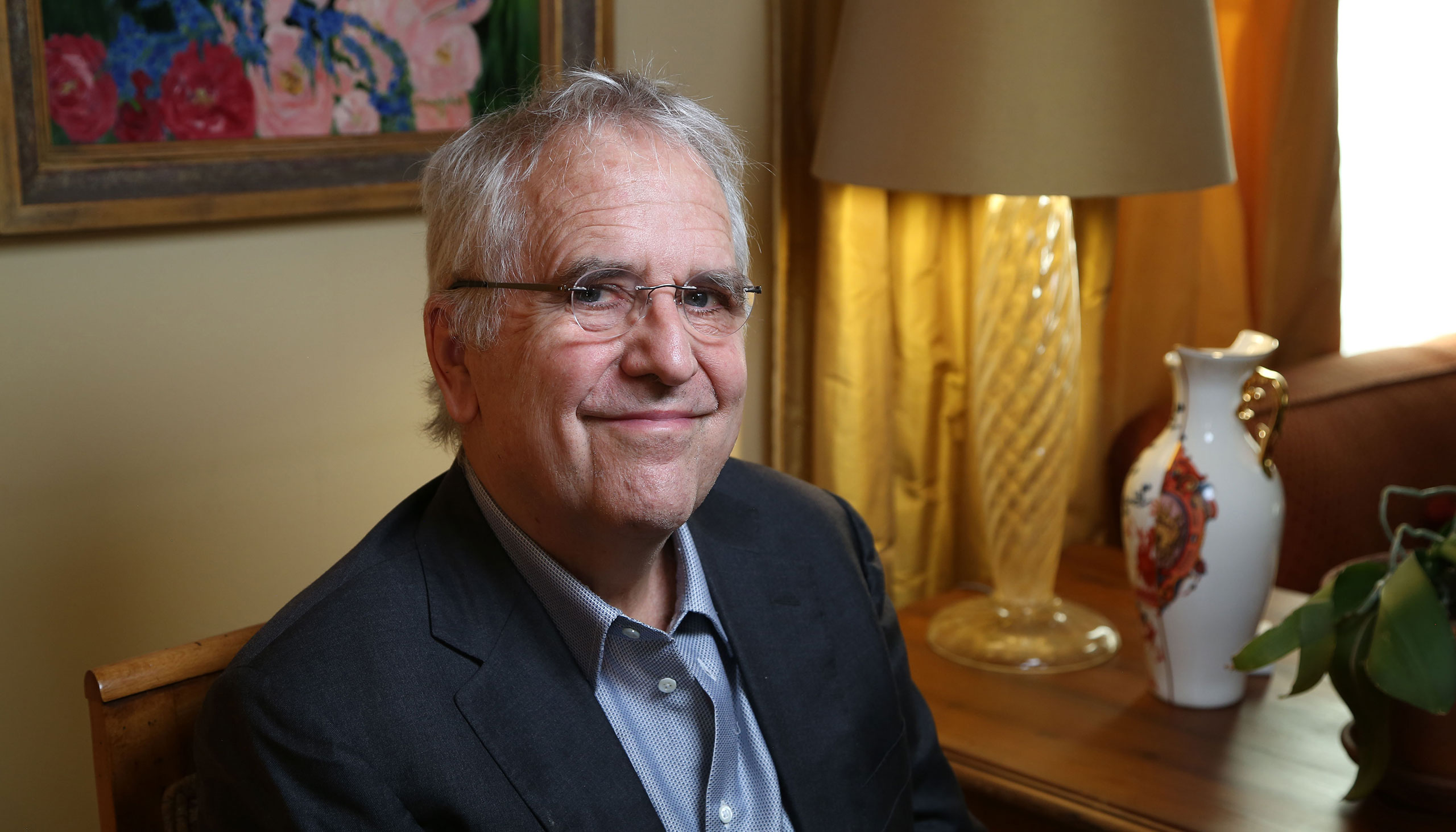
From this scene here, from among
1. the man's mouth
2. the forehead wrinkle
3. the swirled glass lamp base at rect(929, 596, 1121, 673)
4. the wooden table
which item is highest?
the forehead wrinkle

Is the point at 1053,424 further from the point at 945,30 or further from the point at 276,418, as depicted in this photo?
the point at 276,418

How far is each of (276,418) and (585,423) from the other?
65 centimetres

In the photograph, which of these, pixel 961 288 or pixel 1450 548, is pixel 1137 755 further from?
pixel 961 288

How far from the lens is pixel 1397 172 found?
2.68 m

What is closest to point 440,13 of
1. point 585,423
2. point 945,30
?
point 945,30

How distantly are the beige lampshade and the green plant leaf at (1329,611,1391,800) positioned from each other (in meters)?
0.63

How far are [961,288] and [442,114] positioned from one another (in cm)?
102

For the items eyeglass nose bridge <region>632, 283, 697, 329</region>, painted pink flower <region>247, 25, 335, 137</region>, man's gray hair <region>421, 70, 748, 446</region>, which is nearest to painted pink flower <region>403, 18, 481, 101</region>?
painted pink flower <region>247, 25, 335, 137</region>

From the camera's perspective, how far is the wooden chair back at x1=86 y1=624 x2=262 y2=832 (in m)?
1.06

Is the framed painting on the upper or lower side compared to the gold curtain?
upper

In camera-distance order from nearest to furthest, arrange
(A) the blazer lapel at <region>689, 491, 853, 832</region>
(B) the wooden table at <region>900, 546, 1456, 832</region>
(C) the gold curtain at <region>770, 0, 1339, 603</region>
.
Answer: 1. (A) the blazer lapel at <region>689, 491, 853, 832</region>
2. (B) the wooden table at <region>900, 546, 1456, 832</region>
3. (C) the gold curtain at <region>770, 0, 1339, 603</region>

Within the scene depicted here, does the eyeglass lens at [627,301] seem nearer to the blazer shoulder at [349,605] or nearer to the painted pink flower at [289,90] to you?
the blazer shoulder at [349,605]

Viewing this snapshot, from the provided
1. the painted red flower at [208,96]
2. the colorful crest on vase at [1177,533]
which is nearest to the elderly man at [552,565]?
the painted red flower at [208,96]

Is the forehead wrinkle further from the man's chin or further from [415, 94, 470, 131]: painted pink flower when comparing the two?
[415, 94, 470, 131]: painted pink flower
